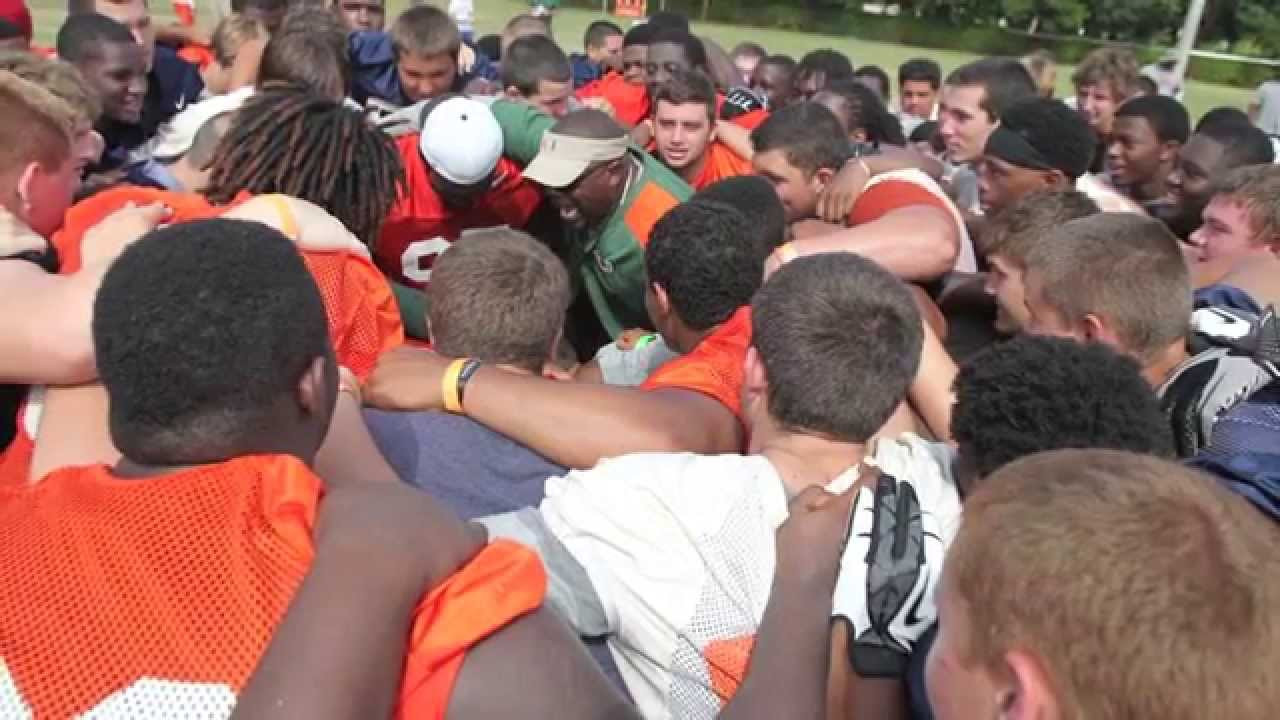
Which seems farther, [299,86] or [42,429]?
[299,86]

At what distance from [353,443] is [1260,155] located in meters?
5.44

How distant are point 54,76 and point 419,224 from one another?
138 centimetres

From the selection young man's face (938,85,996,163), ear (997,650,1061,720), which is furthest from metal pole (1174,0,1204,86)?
ear (997,650,1061,720)

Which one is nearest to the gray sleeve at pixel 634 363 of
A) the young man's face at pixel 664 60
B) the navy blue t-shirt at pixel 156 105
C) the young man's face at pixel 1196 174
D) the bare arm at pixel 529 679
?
the bare arm at pixel 529 679

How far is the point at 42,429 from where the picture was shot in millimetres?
1981

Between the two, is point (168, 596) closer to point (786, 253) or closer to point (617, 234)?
point (786, 253)

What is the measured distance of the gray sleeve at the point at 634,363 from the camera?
10.8 feet

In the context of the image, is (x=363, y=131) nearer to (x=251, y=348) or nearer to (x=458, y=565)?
(x=251, y=348)

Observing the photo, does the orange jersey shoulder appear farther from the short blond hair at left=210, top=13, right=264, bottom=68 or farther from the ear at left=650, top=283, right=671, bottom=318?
the short blond hair at left=210, top=13, right=264, bottom=68

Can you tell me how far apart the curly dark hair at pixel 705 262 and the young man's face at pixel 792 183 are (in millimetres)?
1472

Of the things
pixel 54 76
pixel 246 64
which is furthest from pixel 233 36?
pixel 54 76

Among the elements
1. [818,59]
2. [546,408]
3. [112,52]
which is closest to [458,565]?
[546,408]

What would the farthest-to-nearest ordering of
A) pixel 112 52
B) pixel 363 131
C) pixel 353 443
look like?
1. pixel 112 52
2. pixel 363 131
3. pixel 353 443

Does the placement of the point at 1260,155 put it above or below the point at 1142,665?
below
